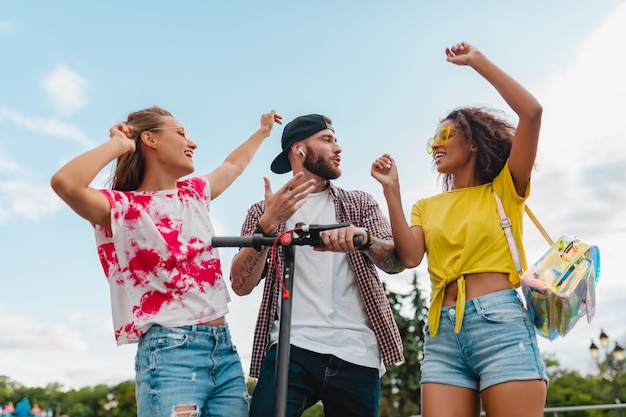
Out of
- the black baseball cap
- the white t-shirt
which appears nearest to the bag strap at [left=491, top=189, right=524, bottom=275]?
the white t-shirt

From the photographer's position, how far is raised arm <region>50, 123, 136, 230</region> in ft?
8.14

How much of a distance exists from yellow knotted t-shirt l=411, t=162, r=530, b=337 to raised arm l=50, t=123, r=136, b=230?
1.61m

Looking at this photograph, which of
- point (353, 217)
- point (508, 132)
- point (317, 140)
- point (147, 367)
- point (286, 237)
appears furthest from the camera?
point (317, 140)

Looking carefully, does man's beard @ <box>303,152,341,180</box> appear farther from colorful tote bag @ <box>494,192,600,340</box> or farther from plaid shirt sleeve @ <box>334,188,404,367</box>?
colorful tote bag @ <box>494,192,600,340</box>

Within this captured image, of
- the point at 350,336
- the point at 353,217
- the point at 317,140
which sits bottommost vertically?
the point at 350,336

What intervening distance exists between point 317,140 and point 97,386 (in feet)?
273

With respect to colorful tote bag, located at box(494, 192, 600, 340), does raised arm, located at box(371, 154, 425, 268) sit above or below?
above

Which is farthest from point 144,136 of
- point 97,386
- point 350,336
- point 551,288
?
point 97,386

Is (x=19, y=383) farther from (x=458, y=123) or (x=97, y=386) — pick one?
(x=458, y=123)

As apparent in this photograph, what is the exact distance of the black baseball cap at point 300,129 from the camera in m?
3.92

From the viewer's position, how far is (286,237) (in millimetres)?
2420

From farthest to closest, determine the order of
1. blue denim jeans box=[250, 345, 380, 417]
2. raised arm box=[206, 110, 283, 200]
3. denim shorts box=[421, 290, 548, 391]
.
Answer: raised arm box=[206, 110, 283, 200] → blue denim jeans box=[250, 345, 380, 417] → denim shorts box=[421, 290, 548, 391]

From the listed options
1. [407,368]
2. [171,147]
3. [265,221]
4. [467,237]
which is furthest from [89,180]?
[407,368]

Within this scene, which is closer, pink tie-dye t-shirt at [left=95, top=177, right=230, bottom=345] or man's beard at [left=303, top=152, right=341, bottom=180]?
pink tie-dye t-shirt at [left=95, top=177, right=230, bottom=345]
